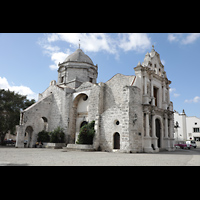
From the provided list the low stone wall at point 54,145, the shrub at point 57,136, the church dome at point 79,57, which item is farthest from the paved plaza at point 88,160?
the church dome at point 79,57

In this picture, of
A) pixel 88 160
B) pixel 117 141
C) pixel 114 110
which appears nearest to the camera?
pixel 88 160

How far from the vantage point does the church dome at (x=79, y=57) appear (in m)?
27.6

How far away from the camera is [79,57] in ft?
91.5

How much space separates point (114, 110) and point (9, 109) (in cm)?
1509

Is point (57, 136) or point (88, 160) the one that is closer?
point (88, 160)

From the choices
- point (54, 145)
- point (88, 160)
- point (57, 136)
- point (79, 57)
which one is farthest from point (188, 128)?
point (88, 160)

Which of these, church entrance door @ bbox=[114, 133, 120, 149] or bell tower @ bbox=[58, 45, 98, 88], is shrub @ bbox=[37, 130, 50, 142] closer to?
bell tower @ bbox=[58, 45, 98, 88]

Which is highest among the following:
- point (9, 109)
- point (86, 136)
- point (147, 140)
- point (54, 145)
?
point (9, 109)

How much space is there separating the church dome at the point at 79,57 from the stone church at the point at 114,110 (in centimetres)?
48

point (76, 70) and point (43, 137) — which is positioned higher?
point (76, 70)

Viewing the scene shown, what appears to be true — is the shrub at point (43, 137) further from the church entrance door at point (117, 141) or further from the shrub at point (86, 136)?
the church entrance door at point (117, 141)

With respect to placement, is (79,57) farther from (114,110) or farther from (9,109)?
(114,110)

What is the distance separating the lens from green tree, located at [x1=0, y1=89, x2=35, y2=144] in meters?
23.6

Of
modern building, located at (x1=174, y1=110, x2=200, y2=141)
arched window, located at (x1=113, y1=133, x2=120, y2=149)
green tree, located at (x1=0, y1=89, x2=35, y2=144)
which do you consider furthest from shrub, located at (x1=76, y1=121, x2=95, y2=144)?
modern building, located at (x1=174, y1=110, x2=200, y2=141)
